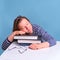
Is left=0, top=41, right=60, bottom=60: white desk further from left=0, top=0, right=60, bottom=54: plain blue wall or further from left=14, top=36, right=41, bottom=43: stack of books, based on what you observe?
left=0, top=0, right=60, bottom=54: plain blue wall

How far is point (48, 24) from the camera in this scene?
2.33m

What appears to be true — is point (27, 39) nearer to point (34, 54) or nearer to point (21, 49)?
point (21, 49)

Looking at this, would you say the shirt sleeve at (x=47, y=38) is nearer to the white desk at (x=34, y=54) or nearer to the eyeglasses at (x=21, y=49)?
the white desk at (x=34, y=54)

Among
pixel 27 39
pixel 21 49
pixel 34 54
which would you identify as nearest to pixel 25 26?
pixel 27 39

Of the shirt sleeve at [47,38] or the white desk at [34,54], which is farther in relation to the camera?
the shirt sleeve at [47,38]

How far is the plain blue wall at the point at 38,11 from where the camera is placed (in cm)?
229

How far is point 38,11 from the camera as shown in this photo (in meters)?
2.33

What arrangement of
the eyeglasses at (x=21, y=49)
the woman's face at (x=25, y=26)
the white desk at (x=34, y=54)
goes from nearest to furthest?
the white desk at (x=34, y=54) < the eyeglasses at (x=21, y=49) < the woman's face at (x=25, y=26)

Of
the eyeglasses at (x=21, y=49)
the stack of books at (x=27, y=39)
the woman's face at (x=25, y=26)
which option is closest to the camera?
the eyeglasses at (x=21, y=49)

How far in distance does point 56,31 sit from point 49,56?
0.88 metres

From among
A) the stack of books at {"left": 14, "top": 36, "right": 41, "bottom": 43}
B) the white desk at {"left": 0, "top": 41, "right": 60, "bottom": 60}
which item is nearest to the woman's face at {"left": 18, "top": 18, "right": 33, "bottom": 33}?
the stack of books at {"left": 14, "top": 36, "right": 41, "bottom": 43}

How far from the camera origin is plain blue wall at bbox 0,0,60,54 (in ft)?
7.52

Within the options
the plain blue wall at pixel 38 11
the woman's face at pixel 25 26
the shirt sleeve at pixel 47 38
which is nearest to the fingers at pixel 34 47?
the shirt sleeve at pixel 47 38

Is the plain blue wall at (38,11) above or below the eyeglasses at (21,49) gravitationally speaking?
above
